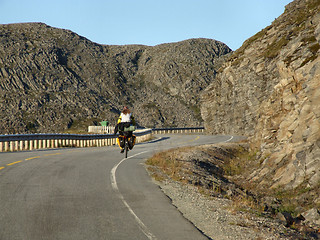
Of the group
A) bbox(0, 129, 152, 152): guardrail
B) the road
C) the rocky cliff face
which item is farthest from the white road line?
bbox(0, 129, 152, 152): guardrail

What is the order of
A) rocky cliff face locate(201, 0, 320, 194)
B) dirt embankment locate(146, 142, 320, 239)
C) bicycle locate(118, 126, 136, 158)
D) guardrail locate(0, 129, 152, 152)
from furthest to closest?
guardrail locate(0, 129, 152, 152) < bicycle locate(118, 126, 136, 158) < rocky cliff face locate(201, 0, 320, 194) < dirt embankment locate(146, 142, 320, 239)

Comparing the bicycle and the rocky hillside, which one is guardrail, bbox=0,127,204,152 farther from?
the rocky hillside

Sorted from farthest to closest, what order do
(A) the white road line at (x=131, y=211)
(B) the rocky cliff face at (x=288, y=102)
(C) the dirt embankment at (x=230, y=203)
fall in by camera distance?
(B) the rocky cliff face at (x=288, y=102), (C) the dirt embankment at (x=230, y=203), (A) the white road line at (x=131, y=211)

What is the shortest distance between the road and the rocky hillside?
235 feet

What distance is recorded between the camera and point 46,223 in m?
6.61

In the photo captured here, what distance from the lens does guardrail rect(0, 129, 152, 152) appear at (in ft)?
75.7

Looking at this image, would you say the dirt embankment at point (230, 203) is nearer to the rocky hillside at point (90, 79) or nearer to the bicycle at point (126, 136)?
the bicycle at point (126, 136)

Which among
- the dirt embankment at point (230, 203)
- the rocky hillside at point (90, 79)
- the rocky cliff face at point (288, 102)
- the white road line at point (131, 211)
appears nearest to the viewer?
the white road line at point (131, 211)

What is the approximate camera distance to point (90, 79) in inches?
4210

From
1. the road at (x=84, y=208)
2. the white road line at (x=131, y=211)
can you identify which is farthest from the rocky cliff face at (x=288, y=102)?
the white road line at (x=131, y=211)

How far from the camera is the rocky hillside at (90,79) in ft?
281

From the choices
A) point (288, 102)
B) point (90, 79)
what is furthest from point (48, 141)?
point (90, 79)

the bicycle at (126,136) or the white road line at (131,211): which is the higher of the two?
the bicycle at (126,136)

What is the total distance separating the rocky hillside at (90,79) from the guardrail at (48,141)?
50.7 metres
